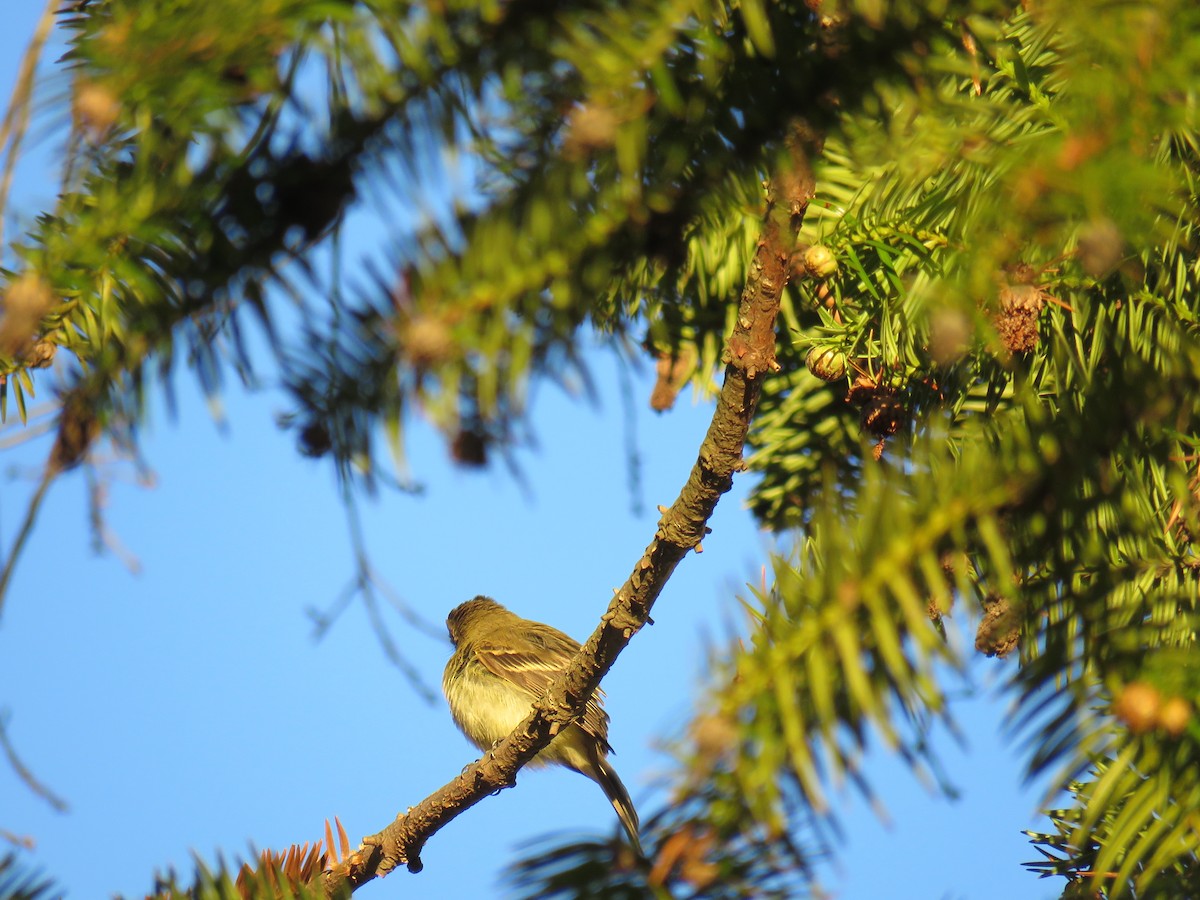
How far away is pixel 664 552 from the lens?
1.89 m

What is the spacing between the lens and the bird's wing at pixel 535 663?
544cm

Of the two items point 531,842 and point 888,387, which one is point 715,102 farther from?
point 888,387

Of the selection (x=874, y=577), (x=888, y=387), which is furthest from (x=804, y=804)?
(x=888, y=387)

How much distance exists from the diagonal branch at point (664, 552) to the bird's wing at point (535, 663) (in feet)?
8.08

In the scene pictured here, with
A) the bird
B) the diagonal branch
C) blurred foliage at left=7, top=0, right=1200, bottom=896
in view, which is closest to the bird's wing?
the bird

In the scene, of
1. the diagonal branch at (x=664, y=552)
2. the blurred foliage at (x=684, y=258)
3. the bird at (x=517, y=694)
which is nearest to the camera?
the blurred foliage at (x=684, y=258)

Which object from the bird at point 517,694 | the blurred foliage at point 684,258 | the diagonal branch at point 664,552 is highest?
the bird at point 517,694

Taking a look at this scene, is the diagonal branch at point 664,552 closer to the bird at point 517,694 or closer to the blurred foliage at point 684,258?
the blurred foliage at point 684,258

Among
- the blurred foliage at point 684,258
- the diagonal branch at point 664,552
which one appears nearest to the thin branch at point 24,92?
the blurred foliage at point 684,258

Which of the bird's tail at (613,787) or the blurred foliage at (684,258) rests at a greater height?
the bird's tail at (613,787)

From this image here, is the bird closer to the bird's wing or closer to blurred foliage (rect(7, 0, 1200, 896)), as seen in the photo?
the bird's wing

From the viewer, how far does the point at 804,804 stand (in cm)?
71

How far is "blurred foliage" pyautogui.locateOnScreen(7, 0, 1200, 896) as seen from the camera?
0.65 m

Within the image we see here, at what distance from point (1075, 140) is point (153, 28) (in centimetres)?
57
